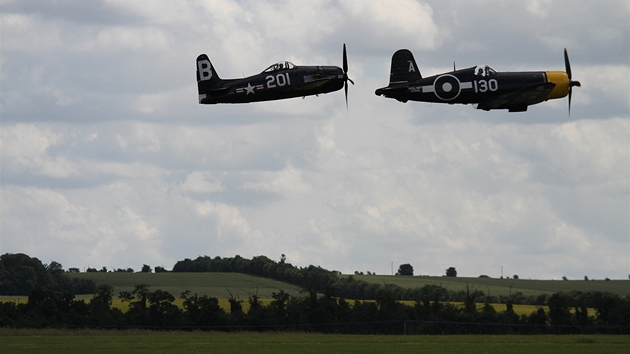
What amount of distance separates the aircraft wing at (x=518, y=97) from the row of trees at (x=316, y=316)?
40692 millimetres

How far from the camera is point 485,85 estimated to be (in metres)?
61.5

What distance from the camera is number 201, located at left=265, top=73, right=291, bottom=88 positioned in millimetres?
63625

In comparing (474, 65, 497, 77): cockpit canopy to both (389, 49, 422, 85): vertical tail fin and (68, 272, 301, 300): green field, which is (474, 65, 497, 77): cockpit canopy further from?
(68, 272, 301, 300): green field

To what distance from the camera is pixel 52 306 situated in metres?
105

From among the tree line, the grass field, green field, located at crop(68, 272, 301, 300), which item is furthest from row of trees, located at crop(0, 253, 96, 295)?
the grass field

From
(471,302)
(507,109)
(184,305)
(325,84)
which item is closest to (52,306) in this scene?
(184,305)

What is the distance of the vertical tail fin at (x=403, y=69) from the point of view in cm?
6162

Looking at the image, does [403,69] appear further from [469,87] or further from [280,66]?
[280,66]

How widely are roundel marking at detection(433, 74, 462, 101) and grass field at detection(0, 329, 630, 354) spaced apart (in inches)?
680

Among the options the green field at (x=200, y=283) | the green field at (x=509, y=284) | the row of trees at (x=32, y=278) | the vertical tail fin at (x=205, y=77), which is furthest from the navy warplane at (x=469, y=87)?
the row of trees at (x=32, y=278)

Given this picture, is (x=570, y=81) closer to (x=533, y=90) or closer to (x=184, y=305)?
(x=533, y=90)

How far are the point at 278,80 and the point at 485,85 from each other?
1250cm

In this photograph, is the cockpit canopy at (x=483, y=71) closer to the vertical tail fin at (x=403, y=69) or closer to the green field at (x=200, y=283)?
the vertical tail fin at (x=403, y=69)

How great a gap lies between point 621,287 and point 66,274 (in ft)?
286
